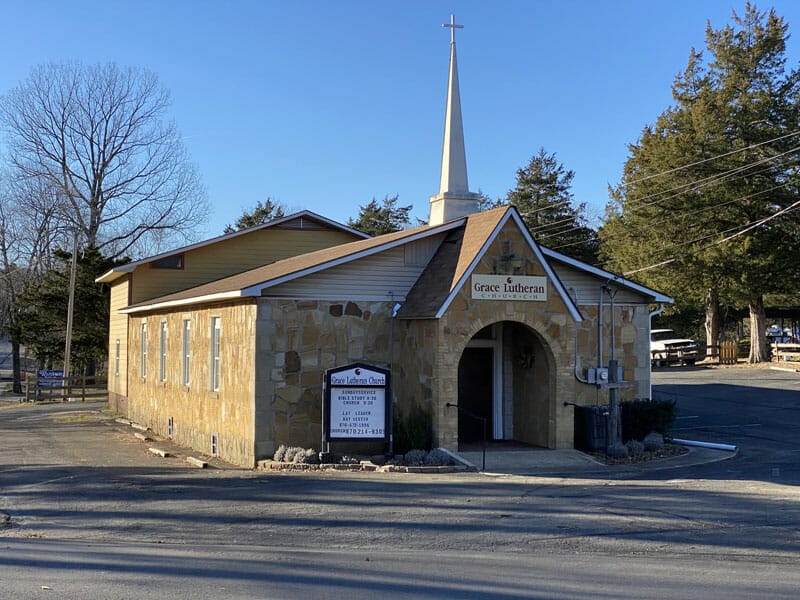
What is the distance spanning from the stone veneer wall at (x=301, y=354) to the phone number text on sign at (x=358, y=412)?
90 cm

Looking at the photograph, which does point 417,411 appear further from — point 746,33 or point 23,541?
point 746,33

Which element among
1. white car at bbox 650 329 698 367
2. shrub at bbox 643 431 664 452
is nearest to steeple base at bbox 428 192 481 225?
shrub at bbox 643 431 664 452

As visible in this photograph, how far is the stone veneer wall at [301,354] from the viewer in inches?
618

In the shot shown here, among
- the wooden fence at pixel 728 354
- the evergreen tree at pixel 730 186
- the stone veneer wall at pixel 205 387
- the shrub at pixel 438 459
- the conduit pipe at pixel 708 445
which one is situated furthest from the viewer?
the wooden fence at pixel 728 354

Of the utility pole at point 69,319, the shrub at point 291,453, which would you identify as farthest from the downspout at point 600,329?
the utility pole at point 69,319

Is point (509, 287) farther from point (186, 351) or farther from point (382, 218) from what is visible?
point (382, 218)

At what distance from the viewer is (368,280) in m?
16.9

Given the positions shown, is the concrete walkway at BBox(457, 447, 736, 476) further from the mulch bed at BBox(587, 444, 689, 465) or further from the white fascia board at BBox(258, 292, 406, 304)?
the white fascia board at BBox(258, 292, 406, 304)

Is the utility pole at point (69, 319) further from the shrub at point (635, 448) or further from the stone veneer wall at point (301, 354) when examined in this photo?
the shrub at point (635, 448)

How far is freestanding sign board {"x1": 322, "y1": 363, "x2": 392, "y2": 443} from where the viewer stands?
50.6 ft

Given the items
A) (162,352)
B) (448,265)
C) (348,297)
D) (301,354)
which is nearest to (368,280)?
(348,297)

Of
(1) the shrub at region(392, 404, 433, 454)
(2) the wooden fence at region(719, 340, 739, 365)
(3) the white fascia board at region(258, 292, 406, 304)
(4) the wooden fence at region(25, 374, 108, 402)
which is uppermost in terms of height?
(3) the white fascia board at region(258, 292, 406, 304)

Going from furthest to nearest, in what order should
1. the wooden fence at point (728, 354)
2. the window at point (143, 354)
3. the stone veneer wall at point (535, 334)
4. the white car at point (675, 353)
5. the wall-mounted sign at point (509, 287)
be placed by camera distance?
the white car at point (675, 353) → the wooden fence at point (728, 354) → the window at point (143, 354) → the wall-mounted sign at point (509, 287) → the stone veneer wall at point (535, 334)

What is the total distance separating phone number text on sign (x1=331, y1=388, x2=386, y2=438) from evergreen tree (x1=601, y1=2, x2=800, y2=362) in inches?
1001
